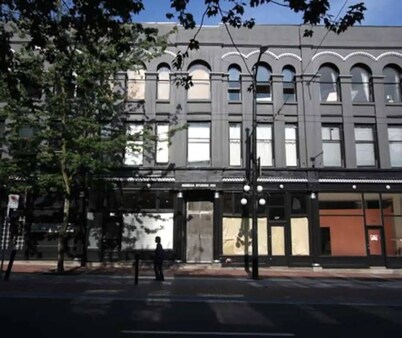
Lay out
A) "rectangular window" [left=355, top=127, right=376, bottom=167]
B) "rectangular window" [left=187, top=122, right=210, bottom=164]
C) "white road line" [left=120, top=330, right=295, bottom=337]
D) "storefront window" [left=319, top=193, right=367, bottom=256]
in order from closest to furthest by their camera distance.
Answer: "white road line" [left=120, top=330, right=295, bottom=337] → "storefront window" [left=319, top=193, right=367, bottom=256] → "rectangular window" [left=187, top=122, right=210, bottom=164] → "rectangular window" [left=355, top=127, right=376, bottom=167]

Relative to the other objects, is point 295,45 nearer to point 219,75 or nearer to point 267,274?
point 219,75

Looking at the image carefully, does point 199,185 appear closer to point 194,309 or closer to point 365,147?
point 365,147

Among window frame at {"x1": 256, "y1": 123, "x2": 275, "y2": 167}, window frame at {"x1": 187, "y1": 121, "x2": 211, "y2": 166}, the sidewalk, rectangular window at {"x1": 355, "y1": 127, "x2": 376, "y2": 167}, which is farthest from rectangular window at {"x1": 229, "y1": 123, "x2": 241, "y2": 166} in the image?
rectangular window at {"x1": 355, "y1": 127, "x2": 376, "y2": 167}

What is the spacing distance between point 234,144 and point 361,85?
8158 mm

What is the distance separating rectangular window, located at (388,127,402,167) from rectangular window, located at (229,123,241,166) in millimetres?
8411

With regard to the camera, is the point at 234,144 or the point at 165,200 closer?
the point at 165,200

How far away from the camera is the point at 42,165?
2170cm

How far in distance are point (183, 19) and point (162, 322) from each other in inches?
229

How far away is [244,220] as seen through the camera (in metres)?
25.5

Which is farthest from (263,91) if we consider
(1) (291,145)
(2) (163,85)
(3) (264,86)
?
(2) (163,85)

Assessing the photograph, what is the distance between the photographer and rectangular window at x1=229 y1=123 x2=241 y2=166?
85.7 feet

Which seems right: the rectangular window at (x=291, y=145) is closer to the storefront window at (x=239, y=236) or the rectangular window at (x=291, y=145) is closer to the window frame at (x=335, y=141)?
the window frame at (x=335, y=141)

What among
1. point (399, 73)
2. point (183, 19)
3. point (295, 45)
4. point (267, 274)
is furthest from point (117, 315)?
point (399, 73)

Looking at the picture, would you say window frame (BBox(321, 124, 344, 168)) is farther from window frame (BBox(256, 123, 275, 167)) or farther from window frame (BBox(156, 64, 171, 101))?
window frame (BBox(156, 64, 171, 101))
